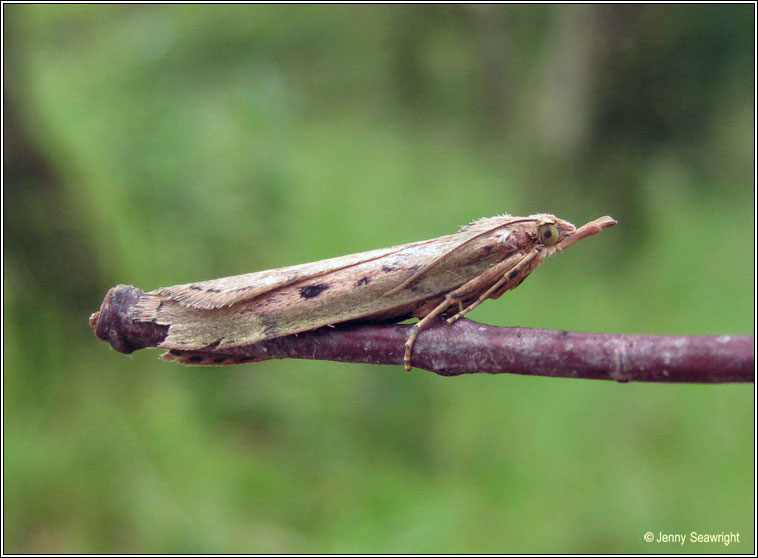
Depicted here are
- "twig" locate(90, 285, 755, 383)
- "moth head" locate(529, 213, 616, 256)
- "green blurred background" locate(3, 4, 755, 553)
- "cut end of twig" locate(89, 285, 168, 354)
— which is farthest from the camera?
"green blurred background" locate(3, 4, 755, 553)

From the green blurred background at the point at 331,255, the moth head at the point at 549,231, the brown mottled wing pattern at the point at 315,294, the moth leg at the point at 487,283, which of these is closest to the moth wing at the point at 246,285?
the brown mottled wing pattern at the point at 315,294

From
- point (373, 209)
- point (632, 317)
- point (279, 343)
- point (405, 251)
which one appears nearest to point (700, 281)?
point (632, 317)

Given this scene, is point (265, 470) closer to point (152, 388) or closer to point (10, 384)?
point (152, 388)

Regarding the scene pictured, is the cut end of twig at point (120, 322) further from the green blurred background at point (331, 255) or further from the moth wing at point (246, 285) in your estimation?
the green blurred background at point (331, 255)

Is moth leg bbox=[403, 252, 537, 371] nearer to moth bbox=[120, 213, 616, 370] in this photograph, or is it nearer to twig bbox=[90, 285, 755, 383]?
moth bbox=[120, 213, 616, 370]

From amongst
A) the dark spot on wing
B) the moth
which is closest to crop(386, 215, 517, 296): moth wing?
the moth

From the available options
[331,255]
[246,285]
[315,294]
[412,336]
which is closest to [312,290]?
[315,294]

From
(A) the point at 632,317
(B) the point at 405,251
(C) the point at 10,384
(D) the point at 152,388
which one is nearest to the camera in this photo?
(B) the point at 405,251

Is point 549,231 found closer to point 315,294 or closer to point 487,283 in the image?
point 487,283
